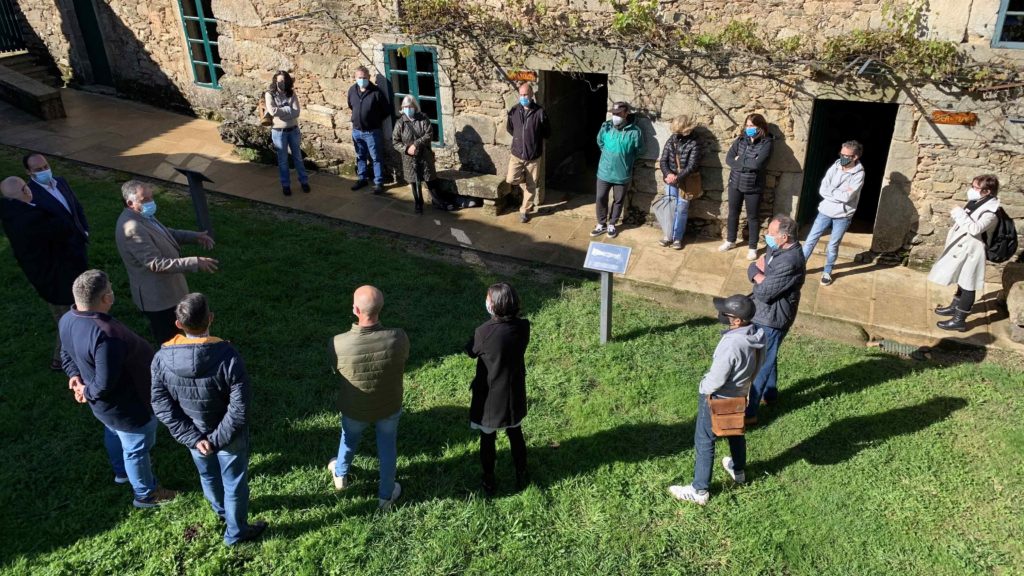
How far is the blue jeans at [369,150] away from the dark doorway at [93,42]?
681 centimetres

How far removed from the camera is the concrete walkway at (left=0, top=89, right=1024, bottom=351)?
799 cm

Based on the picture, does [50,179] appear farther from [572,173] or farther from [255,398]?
[572,173]

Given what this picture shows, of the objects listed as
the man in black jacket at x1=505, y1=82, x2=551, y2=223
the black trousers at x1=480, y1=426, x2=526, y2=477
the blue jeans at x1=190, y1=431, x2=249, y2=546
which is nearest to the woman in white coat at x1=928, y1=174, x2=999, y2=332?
the man in black jacket at x1=505, y1=82, x2=551, y2=223

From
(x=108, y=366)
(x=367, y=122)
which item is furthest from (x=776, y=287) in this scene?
(x=367, y=122)

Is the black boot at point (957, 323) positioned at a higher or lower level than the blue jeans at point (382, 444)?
lower

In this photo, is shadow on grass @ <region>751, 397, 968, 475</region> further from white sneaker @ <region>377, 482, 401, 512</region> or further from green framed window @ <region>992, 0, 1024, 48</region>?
green framed window @ <region>992, 0, 1024, 48</region>

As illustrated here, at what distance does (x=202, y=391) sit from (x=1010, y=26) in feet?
27.5

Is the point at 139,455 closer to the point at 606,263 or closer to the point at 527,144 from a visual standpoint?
the point at 606,263

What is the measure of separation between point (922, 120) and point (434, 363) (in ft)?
19.2

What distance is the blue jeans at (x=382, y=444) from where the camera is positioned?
5.04 meters

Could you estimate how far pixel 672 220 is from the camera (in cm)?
935

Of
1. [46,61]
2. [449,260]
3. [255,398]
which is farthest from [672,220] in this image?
[46,61]

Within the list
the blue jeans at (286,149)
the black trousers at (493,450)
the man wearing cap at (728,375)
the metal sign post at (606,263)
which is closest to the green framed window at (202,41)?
A: the blue jeans at (286,149)

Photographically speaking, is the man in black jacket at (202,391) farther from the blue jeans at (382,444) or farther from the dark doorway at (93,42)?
the dark doorway at (93,42)
